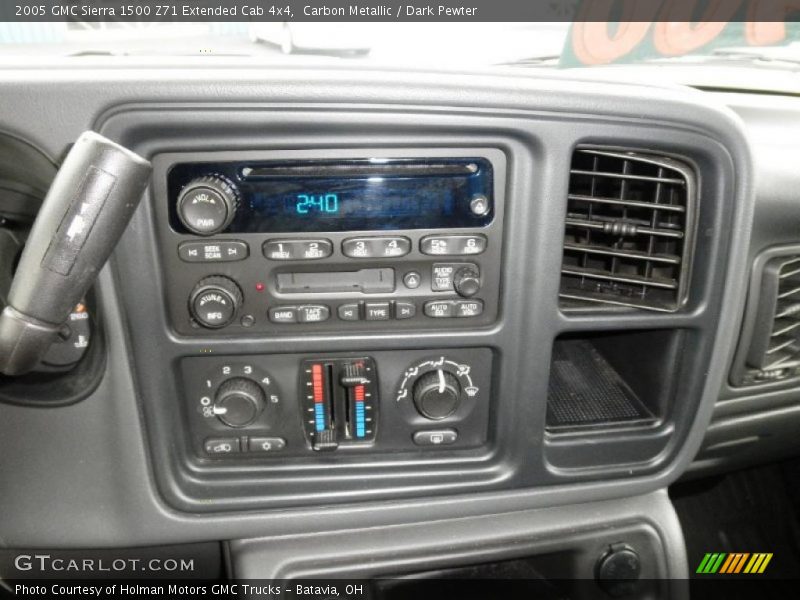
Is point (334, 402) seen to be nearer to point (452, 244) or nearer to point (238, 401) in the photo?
point (238, 401)

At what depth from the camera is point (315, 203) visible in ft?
2.89

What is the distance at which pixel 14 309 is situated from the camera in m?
0.75

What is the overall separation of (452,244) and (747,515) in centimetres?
153

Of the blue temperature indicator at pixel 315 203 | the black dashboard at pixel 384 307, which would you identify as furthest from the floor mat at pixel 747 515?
the blue temperature indicator at pixel 315 203

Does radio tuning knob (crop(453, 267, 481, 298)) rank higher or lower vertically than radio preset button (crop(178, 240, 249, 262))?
lower

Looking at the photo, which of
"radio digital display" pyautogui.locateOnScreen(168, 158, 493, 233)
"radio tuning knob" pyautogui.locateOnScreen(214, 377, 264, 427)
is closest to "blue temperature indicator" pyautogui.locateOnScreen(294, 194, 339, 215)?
"radio digital display" pyautogui.locateOnScreen(168, 158, 493, 233)

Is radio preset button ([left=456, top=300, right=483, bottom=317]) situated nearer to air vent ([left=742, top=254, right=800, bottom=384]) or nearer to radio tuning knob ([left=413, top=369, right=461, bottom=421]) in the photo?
radio tuning knob ([left=413, top=369, right=461, bottom=421])

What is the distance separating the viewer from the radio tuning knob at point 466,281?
93 centimetres

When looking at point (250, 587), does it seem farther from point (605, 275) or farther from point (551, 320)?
point (605, 275)

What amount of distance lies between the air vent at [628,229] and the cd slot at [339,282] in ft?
0.90

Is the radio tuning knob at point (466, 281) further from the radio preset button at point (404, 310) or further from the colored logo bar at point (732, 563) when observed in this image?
the colored logo bar at point (732, 563)

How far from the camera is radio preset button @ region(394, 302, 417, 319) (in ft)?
3.07
